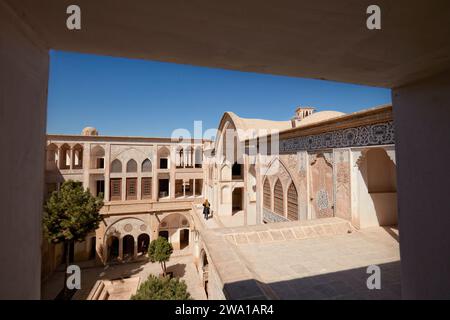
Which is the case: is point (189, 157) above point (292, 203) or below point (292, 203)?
above

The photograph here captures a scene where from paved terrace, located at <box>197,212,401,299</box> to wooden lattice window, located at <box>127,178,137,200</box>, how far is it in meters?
12.6

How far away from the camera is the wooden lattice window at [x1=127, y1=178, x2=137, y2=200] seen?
15844mm

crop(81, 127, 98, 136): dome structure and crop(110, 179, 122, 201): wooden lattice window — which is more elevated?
crop(81, 127, 98, 136): dome structure

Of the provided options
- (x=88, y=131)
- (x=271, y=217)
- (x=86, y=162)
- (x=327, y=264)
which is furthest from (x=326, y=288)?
(x=88, y=131)

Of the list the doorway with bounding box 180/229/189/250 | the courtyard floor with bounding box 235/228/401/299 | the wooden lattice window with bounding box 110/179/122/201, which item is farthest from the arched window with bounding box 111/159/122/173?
the courtyard floor with bounding box 235/228/401/299

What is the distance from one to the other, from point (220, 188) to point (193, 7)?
43.2 feet

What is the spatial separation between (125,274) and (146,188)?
220 inches

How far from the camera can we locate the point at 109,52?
3.36 ft

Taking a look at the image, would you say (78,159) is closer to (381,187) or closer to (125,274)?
(125,274)

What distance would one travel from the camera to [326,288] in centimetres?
286

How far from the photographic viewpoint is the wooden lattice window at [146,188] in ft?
53.0
